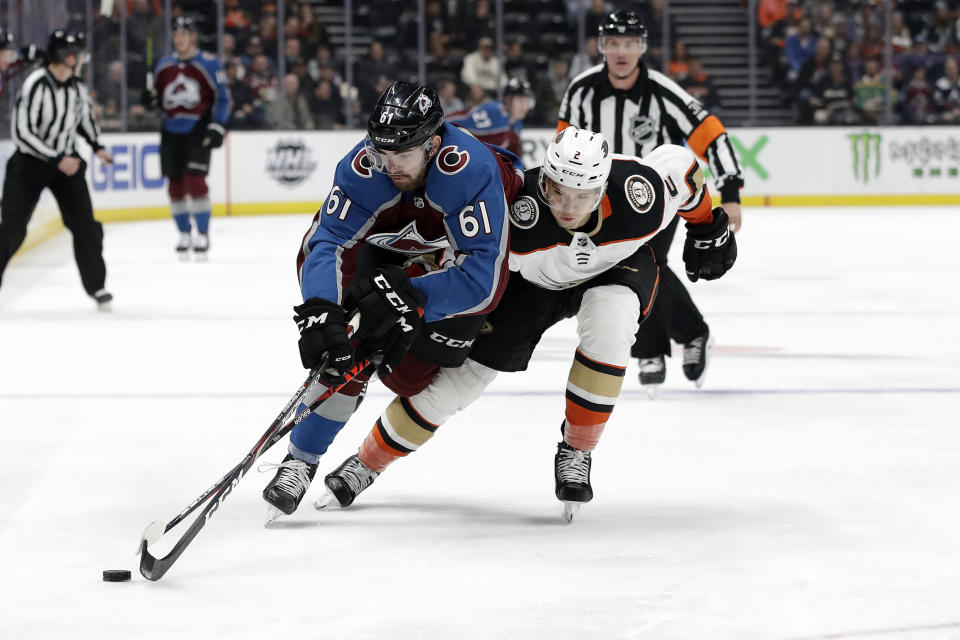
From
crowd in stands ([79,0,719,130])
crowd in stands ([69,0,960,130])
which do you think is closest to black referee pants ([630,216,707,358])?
crowd in stands ([79,0,719,130])

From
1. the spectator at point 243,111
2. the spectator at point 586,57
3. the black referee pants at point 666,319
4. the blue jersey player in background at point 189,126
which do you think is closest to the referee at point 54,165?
the blue jersey player in background at point 189,126

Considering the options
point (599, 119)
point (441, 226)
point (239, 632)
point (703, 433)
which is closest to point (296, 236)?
point (599, 119)

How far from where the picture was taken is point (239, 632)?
217cm

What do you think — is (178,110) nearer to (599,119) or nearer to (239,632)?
(599,119)

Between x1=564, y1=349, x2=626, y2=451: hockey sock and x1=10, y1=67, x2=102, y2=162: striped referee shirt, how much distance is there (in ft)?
12.9

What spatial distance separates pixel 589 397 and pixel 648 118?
1.82m

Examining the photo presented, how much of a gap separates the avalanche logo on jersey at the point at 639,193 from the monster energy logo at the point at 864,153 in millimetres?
10287

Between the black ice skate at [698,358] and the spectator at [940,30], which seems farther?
the spectator at [940,30]

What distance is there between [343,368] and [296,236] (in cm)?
777

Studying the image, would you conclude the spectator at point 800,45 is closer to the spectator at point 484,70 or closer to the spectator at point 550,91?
the spectator at point 550,91

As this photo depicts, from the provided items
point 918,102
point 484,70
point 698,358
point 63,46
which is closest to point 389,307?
point 698,358

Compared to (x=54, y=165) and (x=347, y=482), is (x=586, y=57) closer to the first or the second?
(x=54, y=165)

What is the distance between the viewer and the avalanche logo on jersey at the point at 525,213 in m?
2.91

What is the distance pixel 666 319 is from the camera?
438cm
